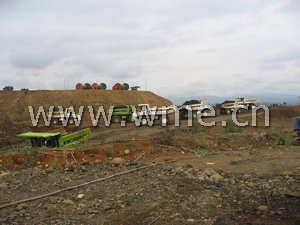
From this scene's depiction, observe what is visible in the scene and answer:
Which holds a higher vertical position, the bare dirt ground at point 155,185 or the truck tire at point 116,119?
the truck tire at point 116,119

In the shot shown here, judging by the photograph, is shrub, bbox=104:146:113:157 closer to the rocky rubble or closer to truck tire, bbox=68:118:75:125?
the rocky rubble

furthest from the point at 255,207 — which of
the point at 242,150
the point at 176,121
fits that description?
the point at 176,121

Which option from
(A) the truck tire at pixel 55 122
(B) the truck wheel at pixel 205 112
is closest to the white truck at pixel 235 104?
(B) the truck wheel at pixel 205 112

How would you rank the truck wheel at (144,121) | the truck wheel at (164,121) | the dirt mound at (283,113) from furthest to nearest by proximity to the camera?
1. the dirt mound at (283,113)
2. the truck wheel at (144,121)
3. the truck wheel at (164,121)

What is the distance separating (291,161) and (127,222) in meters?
7.31

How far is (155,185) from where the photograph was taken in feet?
31.9

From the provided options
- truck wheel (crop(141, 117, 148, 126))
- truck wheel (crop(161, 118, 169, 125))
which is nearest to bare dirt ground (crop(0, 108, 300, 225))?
truck wheel (crop(161, 118, 169, 125))

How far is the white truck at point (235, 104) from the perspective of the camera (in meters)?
38.1

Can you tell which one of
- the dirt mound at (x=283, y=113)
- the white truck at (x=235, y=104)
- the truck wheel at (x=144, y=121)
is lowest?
the truck wheel at (x=144, y=121)

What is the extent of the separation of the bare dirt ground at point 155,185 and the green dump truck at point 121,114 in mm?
16872

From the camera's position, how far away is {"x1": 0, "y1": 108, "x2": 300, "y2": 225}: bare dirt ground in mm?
7824

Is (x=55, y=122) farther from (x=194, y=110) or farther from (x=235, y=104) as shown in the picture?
(x=235, y=104)

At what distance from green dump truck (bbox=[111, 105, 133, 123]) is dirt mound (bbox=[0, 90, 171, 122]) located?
1152cm

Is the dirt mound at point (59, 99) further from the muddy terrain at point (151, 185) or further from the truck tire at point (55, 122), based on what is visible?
the muddy terrain at point (151, 185)
